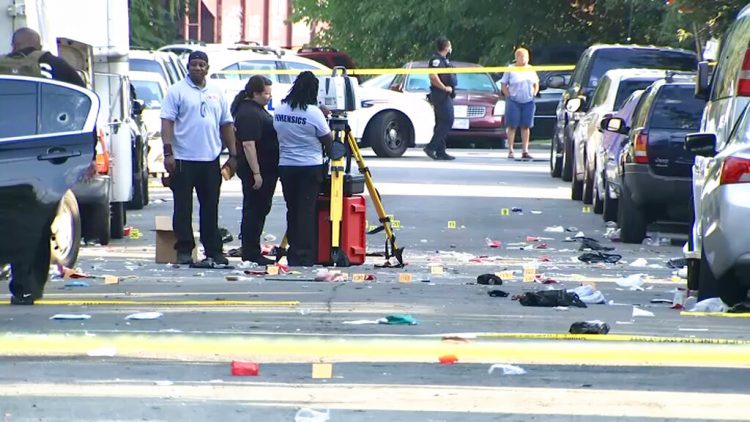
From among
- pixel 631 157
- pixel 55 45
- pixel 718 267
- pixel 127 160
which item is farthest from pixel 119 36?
pixel 718 267

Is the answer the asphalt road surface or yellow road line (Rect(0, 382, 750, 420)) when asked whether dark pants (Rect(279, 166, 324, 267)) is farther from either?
yellow road line (Rect(0, 382, 750, 420))

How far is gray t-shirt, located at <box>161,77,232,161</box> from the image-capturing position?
14695 millimetres

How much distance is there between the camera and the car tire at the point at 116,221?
17.7 meters

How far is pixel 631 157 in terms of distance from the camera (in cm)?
1777

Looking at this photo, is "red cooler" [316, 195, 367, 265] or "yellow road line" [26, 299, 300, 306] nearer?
"yellow road line" [26, 299, 300, 306]

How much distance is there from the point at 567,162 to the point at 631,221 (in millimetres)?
8276

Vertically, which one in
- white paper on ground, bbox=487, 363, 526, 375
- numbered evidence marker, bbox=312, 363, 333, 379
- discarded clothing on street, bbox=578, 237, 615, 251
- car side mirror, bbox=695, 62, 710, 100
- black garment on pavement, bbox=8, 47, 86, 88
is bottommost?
discarded clothing on street, bbox=578, 237, 615, 251

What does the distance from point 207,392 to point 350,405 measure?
72 cm

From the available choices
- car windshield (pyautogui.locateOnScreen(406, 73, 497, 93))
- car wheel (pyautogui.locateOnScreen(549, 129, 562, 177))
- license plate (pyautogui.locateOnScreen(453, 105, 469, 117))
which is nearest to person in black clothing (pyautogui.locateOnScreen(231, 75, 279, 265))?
car wheel (pyautogui.locateOnScreen(549, 129, 562, 177))

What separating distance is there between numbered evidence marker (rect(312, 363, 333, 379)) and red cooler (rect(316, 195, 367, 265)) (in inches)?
245

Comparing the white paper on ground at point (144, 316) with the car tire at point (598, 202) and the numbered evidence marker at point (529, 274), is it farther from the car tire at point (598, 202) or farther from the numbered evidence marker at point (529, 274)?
the car tire at point (598, 202)

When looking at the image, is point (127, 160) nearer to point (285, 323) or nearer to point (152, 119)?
point (152, 119)

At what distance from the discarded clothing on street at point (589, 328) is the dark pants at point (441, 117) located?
19.6 meters

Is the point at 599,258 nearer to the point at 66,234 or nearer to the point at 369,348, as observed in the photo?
the point at 66,234
